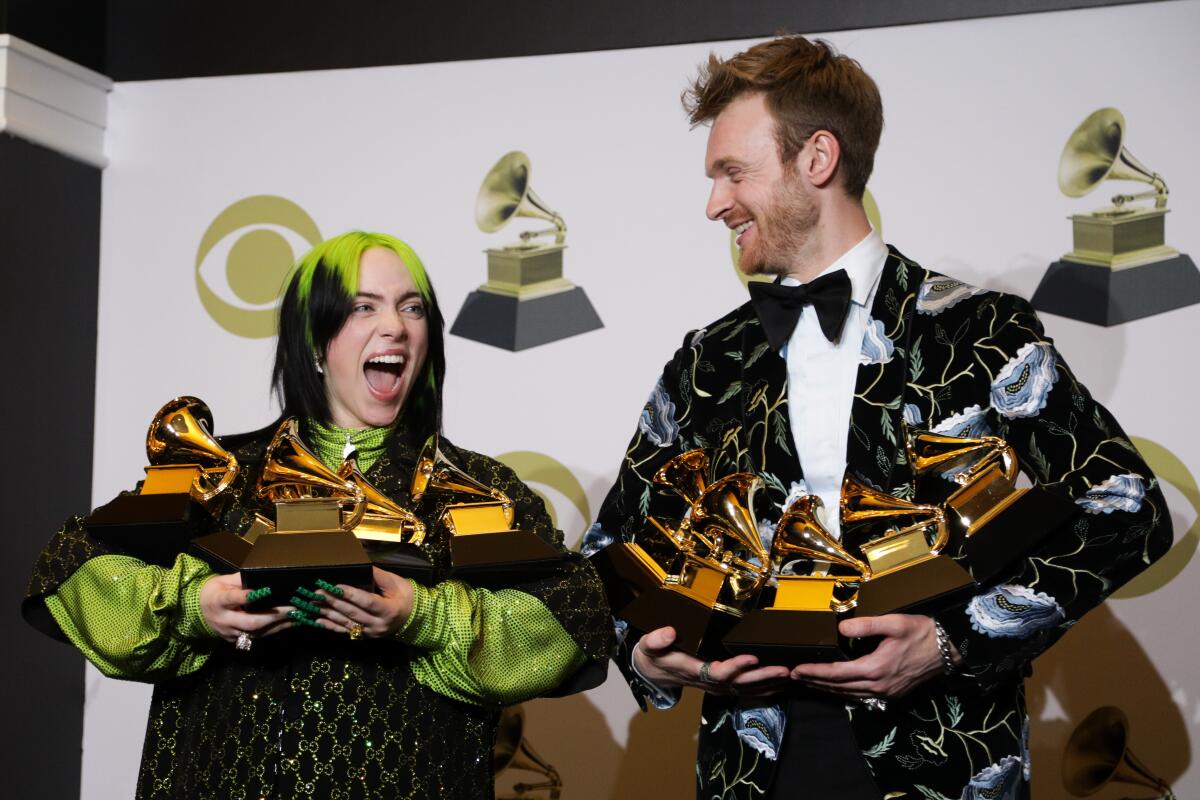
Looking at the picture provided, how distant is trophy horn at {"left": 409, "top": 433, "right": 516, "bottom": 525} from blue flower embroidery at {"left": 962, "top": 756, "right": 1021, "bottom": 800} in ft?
2.31

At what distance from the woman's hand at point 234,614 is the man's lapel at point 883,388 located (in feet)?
2.55

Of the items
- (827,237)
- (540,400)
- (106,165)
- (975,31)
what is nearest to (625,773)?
(540,400)

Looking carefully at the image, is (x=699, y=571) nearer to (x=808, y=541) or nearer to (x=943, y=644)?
(x=808, y=541)

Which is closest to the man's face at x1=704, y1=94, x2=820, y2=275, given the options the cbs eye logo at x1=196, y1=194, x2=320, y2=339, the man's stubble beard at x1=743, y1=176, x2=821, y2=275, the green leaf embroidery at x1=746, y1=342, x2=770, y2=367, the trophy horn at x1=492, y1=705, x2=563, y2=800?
the man's stubble beard at x1=743, y1=176, x2=821, y2=275

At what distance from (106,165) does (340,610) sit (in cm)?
230

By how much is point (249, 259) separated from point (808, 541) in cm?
215

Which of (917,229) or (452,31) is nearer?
(917,229)

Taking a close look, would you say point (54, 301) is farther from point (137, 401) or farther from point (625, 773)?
point (625, 773)

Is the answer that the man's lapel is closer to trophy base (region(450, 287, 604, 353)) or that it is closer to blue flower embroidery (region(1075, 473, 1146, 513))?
blue flower embroidery (region(1075, 473, 1146, 513))

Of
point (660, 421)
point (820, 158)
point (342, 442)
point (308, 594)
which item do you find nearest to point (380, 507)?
point (308, 594)

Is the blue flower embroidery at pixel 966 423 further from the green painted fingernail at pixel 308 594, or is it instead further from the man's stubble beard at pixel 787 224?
the green painted fingernail at pixel 308 594

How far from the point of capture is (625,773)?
307 cm

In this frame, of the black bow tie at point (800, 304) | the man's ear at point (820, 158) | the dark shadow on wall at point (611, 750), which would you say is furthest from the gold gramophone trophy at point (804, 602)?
the dark shadow on wall at point (611, 750)

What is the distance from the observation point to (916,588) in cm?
173
